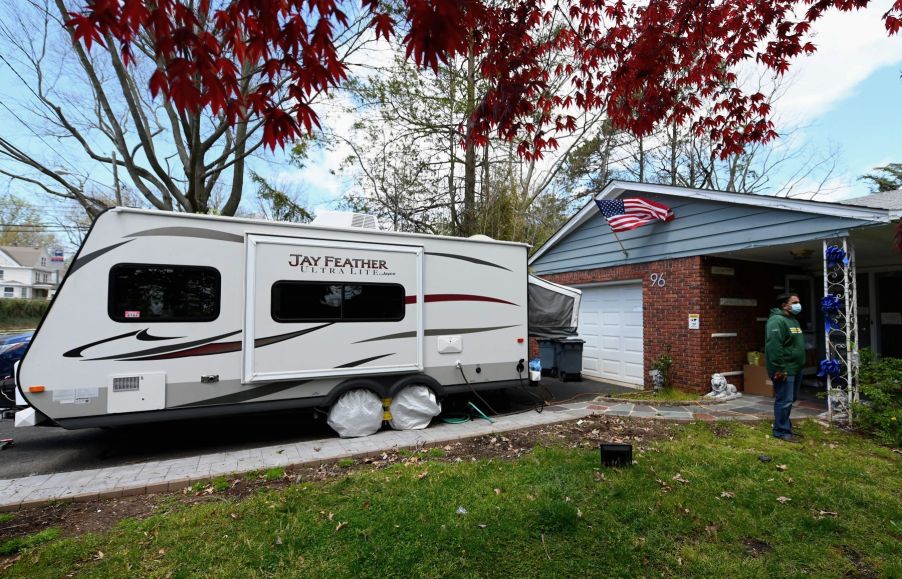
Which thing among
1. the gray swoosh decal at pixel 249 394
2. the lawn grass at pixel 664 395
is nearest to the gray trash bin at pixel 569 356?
the lawn grass at pixel 664 395

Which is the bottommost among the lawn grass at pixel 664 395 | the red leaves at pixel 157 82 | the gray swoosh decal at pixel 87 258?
the lawn grass at pixel 664 395

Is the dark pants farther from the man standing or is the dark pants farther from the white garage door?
the white garage door

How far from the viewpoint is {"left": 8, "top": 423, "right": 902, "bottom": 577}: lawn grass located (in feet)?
9.30

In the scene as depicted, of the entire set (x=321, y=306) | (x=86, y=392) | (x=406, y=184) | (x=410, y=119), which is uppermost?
(x=410, y=119)

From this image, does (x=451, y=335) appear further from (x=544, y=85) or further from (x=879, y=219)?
(x=879, y=219)

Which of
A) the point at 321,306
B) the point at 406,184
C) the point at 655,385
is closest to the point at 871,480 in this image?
the point at 655,385

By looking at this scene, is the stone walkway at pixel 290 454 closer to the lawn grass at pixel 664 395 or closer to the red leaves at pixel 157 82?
the lawn grass at pixel 664 395

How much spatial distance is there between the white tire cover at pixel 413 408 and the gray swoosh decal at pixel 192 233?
2.91 m

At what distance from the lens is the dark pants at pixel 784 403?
5.41 m

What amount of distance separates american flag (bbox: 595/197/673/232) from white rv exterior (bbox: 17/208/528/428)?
11.2 ft

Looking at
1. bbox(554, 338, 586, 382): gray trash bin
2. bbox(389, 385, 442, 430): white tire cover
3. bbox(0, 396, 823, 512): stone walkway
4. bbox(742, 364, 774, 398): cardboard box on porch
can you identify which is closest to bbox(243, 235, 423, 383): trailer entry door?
bbox(389, 385, 442, 430): white tire cover

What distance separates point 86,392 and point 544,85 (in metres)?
5.70

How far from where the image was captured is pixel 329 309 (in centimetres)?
561

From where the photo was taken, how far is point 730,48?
5.05 m
